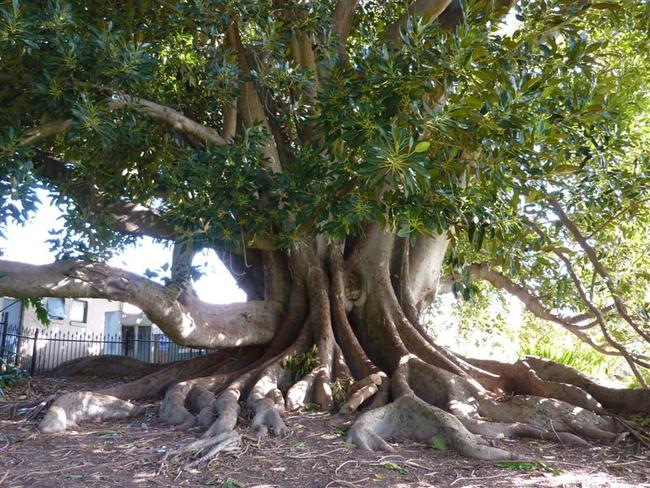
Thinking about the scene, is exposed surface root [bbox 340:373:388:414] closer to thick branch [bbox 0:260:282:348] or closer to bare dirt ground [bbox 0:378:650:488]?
bare dirt ground [bbox 0:378:650:488]

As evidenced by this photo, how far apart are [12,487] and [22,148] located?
2.66 meters

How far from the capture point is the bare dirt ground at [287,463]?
3.74m

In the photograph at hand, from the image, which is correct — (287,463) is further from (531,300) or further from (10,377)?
(531,300)

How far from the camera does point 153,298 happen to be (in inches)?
228

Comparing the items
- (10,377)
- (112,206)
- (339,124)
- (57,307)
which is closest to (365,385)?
(339,124)

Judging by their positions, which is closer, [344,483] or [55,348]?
[344,483]

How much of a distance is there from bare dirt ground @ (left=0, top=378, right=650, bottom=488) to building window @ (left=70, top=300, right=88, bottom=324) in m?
16.9

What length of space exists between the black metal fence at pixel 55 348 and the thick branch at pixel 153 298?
370cm

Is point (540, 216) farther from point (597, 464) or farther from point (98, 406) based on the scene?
point (98, 406)

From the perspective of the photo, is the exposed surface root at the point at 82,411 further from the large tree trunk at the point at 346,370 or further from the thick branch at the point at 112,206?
the thick branch at the point at 112,206

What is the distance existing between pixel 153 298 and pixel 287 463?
2.35 m

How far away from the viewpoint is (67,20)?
4.75m

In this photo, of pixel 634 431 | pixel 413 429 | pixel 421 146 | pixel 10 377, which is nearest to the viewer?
pixel 421 146

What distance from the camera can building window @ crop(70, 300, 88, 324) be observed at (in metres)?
21.1
